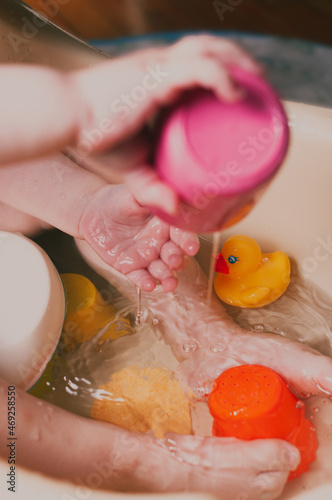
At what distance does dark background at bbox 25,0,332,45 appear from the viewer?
5.48 feet

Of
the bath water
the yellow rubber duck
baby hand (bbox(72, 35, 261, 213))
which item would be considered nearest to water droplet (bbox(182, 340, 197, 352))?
the bath water

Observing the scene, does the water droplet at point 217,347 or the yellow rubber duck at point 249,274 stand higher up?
the yellow rubber duck at point 249,274

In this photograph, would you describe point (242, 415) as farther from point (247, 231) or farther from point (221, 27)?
point (221, 27)

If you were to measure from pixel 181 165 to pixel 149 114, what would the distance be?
0.07m

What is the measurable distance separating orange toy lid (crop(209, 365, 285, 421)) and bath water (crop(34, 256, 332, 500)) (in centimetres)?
7

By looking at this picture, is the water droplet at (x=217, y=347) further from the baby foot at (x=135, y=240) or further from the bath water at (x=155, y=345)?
the baby foot at (x=135, y=240)

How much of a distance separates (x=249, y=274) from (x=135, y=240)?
231mm

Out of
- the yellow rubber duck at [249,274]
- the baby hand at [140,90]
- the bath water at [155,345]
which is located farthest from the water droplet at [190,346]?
the baby hand at [140,90]

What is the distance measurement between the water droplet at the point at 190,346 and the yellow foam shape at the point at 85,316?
0.37 ft

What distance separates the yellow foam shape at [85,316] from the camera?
0.95 meters

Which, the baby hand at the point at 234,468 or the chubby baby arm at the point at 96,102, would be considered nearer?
the chubby baby arm at the point at 96,102

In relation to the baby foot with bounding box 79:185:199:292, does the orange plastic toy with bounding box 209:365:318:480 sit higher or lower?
lower

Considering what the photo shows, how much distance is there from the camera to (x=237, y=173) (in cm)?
44

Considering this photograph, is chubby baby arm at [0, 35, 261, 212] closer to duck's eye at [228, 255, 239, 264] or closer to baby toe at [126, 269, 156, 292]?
baby toe at [126, 269, 156, 292]
